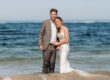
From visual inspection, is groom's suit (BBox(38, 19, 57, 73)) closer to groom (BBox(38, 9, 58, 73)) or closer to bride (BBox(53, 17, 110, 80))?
groom (BBox(38, 9, 58, 73))

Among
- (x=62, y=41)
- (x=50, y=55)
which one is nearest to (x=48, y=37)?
(x=62, y=41)

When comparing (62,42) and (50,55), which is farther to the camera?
(50,55)

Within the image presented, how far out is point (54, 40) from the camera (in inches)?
307

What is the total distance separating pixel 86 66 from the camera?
34.0ft

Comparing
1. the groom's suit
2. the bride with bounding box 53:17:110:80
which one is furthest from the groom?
the bride with bounding box 53:17:110:80

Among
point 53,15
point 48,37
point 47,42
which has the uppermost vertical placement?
point 53,15

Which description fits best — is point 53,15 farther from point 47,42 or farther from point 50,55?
point 50,55

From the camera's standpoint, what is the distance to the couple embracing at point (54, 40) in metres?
7.57

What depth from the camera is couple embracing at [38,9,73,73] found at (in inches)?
298

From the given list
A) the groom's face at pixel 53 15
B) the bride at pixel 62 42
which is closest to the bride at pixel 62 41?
the bride at pixel 62 42

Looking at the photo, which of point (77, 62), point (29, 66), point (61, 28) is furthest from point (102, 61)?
point (61, 28)

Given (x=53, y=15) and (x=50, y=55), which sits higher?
(x=53, y=15)

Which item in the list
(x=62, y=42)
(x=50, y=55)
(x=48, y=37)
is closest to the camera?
(x=62, y=42)

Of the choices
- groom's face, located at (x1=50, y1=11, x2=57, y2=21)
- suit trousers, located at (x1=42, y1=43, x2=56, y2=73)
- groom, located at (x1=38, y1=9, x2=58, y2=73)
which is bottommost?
suit trousers, located at (x1=42, y1=43, x2=56, y2=73)
